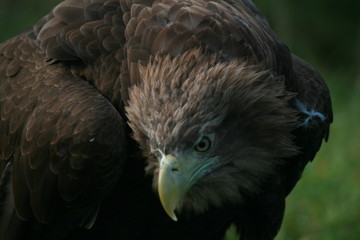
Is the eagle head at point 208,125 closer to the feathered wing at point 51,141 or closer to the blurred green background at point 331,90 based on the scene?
the feathered wing at point 51,141

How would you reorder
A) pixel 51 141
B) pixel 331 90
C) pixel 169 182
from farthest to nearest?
pixel 331 90, pixel 51 141, pixel 169 182

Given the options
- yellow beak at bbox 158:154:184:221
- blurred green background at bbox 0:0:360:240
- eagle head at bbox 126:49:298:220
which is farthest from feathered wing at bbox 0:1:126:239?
blurred green background at bbox 0:0:360:240

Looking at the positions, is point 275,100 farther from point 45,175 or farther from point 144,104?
point 45,175

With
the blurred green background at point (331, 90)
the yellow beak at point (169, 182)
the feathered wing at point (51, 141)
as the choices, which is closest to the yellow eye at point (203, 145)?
the yellow beak at point (169, 182)

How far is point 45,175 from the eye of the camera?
5891 mm

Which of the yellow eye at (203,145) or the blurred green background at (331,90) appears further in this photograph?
the blurred green background at (331,90)

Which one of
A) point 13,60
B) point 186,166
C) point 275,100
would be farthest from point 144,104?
point 13,60

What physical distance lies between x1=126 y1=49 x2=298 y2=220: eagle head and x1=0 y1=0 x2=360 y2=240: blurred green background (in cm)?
191

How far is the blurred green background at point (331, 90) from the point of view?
Result: 7777 mm

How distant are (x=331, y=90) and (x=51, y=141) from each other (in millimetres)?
5606

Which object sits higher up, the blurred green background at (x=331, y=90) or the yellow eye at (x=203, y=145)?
the yellow eye at (x=203, y=145)

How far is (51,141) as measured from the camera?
578 cm

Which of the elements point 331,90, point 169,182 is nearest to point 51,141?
point 169,182

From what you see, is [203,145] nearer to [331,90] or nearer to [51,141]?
[51,141]
